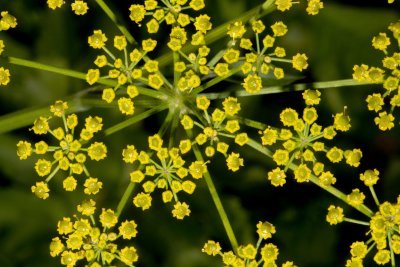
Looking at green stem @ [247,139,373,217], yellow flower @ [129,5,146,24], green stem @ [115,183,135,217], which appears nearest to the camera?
green stem @ [115,183,135,217]

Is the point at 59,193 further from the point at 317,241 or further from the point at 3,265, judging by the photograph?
the point at 317,241

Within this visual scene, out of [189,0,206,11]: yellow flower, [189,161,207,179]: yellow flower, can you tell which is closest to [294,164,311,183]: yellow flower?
[189,161,207,179]: yellow flower

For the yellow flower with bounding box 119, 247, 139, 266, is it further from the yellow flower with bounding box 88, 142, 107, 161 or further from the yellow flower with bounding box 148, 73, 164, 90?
the yellow flower with bounding box 148, 73, 164, 90

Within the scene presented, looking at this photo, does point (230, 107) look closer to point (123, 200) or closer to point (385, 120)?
point (123, 200)

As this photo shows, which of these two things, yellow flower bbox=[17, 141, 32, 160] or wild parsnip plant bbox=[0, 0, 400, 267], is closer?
wild parsnip plant bbox=[0, 0, 400, 267]

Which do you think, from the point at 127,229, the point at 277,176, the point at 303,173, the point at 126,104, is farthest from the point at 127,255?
the point at 303,173

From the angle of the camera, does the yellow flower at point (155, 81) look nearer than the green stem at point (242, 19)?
Yes

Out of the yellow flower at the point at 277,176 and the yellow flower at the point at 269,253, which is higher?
the yellow flower at the point at 277,176

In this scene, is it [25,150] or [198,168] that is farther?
[25,150]

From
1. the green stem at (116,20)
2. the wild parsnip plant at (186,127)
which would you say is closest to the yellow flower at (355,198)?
the wild parsnip plant at (186,127)

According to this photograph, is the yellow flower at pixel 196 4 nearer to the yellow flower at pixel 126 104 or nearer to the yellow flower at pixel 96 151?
the yellow flower at pixel 126 104

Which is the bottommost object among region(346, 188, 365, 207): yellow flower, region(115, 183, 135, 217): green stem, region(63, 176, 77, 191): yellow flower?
region(346, 188, 365, 207): yellow flower
